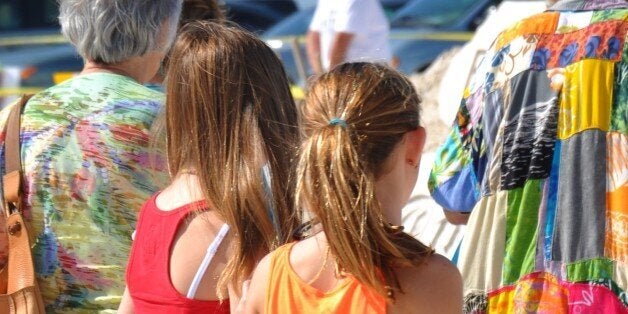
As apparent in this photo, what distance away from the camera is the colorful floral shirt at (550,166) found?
94.7 inches

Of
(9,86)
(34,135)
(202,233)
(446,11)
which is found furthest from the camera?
(9,86)

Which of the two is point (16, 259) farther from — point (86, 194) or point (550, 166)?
point (550, 166)

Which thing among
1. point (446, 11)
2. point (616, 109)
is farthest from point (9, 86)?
point (616, 109)

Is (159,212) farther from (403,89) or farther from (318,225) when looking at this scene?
(403,89)

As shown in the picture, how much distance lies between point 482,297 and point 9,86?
29.0 feet

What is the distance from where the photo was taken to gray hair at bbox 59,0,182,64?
2738mm

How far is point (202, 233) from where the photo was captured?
2236 millimetres

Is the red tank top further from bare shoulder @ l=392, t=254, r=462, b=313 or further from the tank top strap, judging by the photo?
bare shoulder @ l=392, t=254, r=462, b=313

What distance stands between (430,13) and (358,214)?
8.34 m

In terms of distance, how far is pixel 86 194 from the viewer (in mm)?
2621

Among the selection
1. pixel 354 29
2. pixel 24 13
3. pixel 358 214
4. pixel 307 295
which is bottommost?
pixel 307 295

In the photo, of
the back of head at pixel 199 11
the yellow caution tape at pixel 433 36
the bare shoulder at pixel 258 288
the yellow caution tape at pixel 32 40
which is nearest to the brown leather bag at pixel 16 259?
the bare shoulder at pixel 258 288

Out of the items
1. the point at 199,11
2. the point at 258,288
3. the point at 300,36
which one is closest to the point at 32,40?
the point at 300,36

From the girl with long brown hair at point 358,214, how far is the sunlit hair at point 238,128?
0.60 feet
